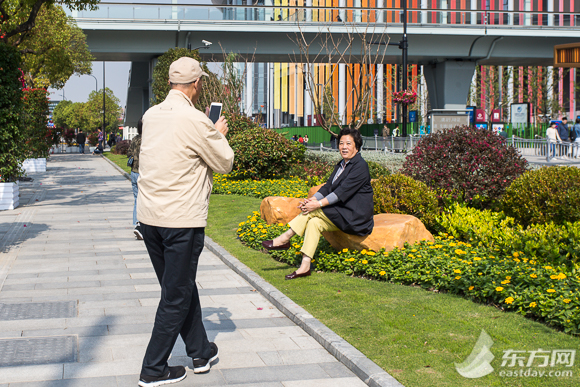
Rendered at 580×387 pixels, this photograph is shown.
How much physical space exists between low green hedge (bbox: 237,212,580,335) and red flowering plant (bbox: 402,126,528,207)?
1320mm

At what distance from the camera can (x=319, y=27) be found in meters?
29.8

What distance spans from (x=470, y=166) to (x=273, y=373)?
5.70 m

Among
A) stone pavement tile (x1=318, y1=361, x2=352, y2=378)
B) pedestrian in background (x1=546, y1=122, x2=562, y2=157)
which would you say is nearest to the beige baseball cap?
stone pavement tile (x1=318, y1=361, x2=352, y2=378)

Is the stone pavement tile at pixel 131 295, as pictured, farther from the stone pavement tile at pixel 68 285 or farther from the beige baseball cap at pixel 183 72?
the beige baseball cap at pixel 183 72

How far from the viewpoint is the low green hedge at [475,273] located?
4.92 meters

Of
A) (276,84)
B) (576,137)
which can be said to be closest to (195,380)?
(576,137)

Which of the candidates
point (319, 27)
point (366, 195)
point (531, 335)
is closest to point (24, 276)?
point (366, 195)

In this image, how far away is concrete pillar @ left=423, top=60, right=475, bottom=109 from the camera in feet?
120

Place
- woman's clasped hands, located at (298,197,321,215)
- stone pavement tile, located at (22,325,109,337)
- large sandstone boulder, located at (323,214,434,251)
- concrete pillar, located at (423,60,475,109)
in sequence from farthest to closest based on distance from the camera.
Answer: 1. concrete pillar, located at (423,60,475,109)
2. large sandstone boulder, located at (323,214,434,251)
3. woman's clasped hands, located at (298,197,321,215)
4. stone pavement tile, located at (22,325,109,337)

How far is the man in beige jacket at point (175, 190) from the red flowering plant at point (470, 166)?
5.81 meters

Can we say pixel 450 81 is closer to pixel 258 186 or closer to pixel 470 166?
pixel 258 186

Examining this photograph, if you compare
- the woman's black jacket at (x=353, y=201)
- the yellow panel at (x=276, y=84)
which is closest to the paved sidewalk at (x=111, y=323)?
the woman's black jacket at (x=353, y=201)

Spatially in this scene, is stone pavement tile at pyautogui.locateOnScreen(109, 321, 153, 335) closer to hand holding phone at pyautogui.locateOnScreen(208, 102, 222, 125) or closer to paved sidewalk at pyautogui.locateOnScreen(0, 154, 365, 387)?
paved sidewalk at pyautogui.locateOnScreen(0, 154, 365, 387)

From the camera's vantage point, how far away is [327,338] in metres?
4.69
